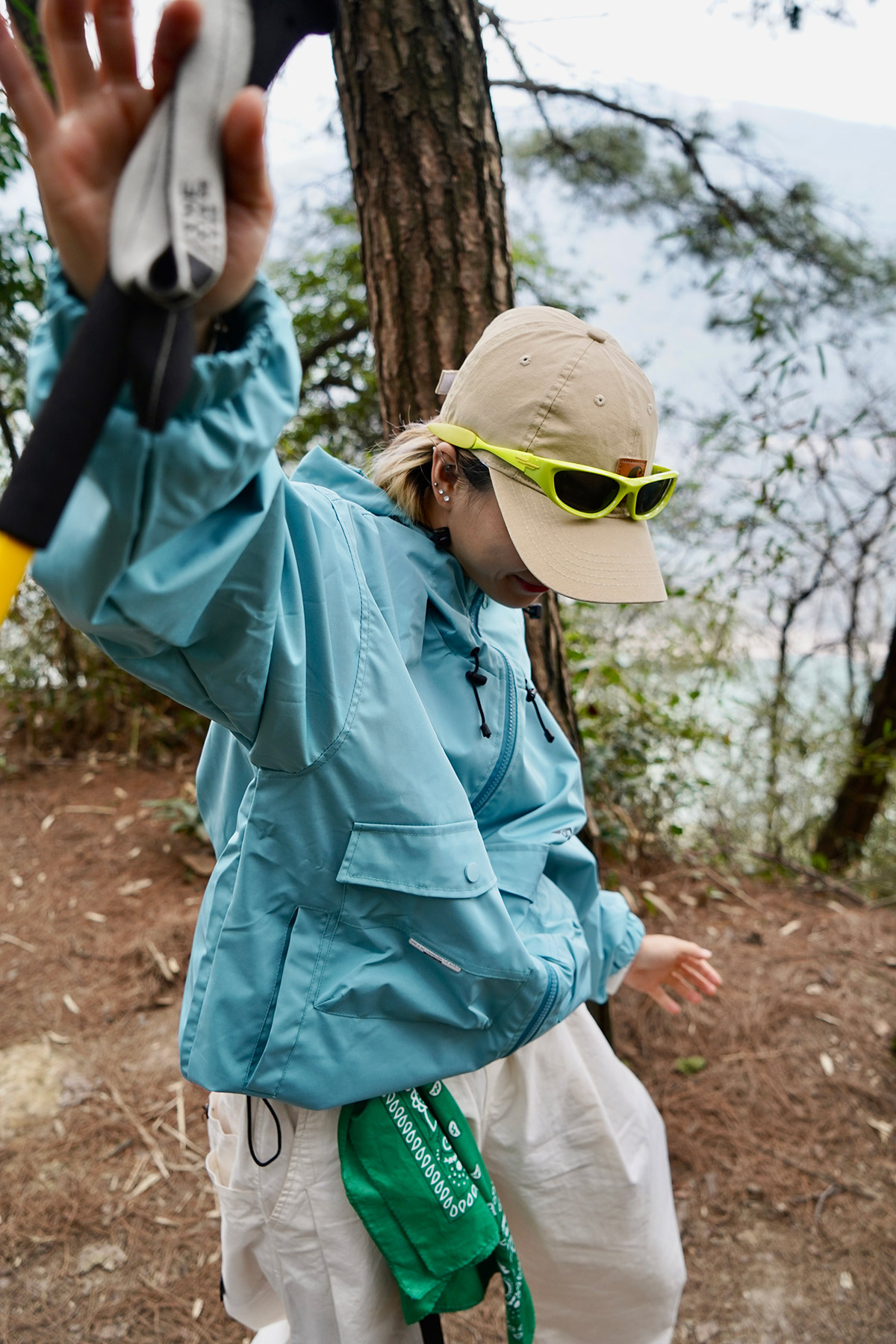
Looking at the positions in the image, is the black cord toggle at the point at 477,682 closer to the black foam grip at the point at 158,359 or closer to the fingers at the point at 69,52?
the black foam grip at the point at 158,359

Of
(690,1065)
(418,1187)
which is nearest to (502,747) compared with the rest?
(418,1187)

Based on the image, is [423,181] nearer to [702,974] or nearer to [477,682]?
[477,682]

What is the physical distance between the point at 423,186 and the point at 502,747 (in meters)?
1.64

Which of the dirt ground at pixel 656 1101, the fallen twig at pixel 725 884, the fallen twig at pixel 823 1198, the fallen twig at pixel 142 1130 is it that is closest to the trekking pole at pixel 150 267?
the dirt ground at pixel 656 1101

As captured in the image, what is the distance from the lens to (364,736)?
3.54 feet

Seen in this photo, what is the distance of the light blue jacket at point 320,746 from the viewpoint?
0.72 meters

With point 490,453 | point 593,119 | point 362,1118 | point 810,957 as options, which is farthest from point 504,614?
point 593,119

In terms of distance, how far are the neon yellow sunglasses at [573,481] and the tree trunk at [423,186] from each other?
2.92ft

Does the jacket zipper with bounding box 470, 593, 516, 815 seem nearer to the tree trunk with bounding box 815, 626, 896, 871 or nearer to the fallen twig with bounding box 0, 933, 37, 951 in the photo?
the fallen twig with bounding box 0, 933, 37, 951

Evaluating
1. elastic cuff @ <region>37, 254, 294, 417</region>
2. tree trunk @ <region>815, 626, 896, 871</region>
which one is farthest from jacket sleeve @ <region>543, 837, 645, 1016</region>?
tree trunk @ <region>815, 626, 896, 871</region>

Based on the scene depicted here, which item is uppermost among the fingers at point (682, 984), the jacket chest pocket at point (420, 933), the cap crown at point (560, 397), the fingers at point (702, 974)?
the cap crown at point (560, 397)

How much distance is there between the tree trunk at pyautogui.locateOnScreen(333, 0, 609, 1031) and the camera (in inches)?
85.1

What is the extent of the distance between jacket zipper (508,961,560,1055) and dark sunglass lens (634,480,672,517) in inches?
29.8

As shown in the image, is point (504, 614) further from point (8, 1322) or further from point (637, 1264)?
point (8, 1322)
